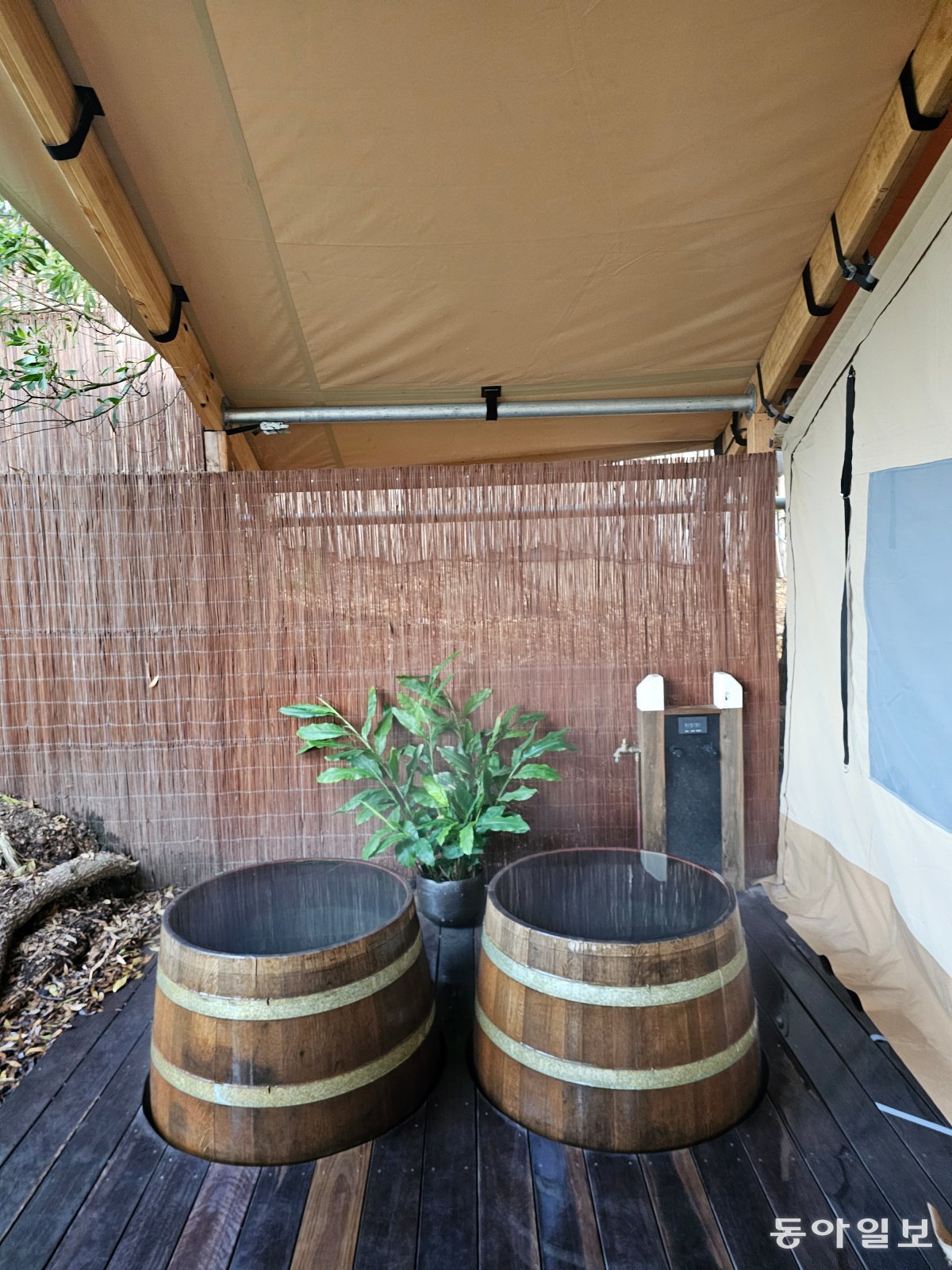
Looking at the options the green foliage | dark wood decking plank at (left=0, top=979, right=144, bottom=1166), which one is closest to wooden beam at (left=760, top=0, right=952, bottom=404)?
the green foliage

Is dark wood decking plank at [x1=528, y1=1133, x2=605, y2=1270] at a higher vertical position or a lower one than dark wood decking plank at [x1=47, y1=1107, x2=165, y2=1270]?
higher

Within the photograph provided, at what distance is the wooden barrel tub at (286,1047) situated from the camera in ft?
4.87

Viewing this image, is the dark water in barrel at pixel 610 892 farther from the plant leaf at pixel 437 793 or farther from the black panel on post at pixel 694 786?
the black panel on post at pixel 694 786

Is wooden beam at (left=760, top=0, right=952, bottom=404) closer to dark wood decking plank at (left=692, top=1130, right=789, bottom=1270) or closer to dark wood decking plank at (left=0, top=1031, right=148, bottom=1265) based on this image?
dark wood decking plank at (left=692, top=1130, right=789, bottom=1270)

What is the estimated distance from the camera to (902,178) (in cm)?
193

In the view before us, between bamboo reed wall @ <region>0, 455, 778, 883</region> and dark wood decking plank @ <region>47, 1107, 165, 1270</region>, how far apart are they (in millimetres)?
1538

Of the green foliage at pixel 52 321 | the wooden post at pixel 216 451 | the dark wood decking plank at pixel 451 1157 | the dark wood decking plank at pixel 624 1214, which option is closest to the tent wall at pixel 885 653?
the dark wood decking plank at pixel 624 1214

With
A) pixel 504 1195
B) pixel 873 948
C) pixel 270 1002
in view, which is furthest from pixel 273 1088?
pixel 873 948

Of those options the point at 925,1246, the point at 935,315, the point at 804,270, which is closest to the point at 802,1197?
the point at 925,1246

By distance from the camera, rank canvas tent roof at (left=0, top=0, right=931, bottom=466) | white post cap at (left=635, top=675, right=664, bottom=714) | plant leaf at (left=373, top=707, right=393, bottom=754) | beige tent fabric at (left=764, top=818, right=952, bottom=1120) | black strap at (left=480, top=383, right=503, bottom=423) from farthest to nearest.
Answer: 1. black strap at (left=480, top=383, right=503, bottom=423)
2. white post cap at (left=635, top=675, right=664, bottom=714)
3. plant leaf at (left=373, top=707, right=393, bottom=754)
4. beige tent fabric at (left=764, top=818, right=952, bottom=1120)
5. canvas tent roof at (left=0, top=0, right=931, bottom=466)

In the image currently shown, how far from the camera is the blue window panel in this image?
1.89 m

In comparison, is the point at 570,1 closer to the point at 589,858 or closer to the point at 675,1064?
the point at 589,858

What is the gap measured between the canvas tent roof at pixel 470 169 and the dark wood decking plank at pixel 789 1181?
7.99 feet

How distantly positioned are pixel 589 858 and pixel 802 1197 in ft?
2.71
